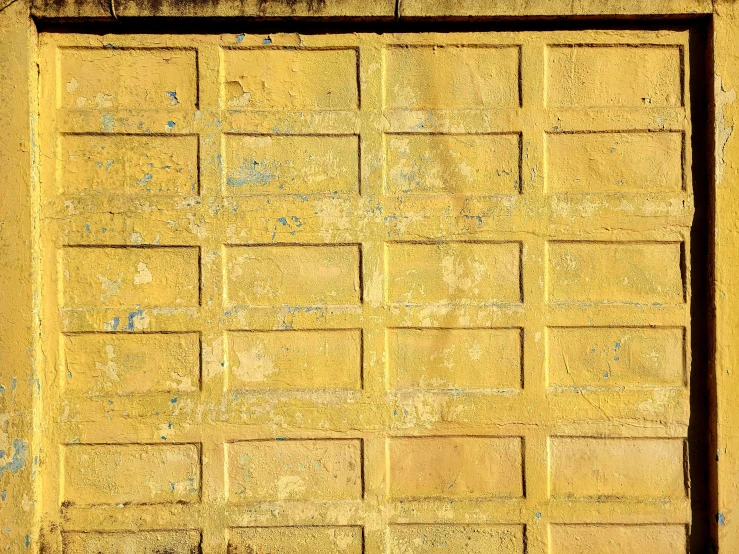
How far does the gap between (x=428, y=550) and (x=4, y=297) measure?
251cm

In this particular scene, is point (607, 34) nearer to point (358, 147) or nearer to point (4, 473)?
point (358, 147)

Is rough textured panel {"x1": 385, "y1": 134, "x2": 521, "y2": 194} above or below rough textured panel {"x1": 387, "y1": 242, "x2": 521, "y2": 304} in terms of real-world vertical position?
above

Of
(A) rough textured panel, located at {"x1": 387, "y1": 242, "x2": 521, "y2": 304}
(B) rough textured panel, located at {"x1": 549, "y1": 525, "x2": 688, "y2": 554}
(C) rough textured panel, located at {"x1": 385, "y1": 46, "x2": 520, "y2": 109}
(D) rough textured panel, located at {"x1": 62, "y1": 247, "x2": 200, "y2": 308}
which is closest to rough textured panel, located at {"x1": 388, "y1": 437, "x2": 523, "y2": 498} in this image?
(B) rough textured panel, located at {"x1": 549, "y1": 525, "x2": 688, "y2": 554}

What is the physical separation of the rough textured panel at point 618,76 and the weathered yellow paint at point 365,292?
12mm

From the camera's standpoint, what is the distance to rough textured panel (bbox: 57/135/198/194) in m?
2.95

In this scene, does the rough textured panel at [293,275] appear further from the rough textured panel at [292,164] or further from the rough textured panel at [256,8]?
the rough textured panel at [256,8]

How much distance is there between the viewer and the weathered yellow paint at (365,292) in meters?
2.95

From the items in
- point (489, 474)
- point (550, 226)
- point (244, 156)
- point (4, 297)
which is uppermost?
point (244, 156)

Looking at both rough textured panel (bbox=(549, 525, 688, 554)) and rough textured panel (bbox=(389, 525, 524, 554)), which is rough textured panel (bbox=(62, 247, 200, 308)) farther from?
rough textured panel (bbox=(549, 525, 688, 554))

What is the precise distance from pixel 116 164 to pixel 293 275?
107cm

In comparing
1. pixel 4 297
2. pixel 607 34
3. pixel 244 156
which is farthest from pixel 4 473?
pixel 607 34

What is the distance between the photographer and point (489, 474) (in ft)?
9.80

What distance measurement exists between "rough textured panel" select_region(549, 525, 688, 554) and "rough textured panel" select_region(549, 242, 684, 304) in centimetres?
118

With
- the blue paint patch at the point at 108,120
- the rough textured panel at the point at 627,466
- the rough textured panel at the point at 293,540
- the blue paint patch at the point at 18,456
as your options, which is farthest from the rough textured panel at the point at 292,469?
the blue paint patch at the point at 108,120
